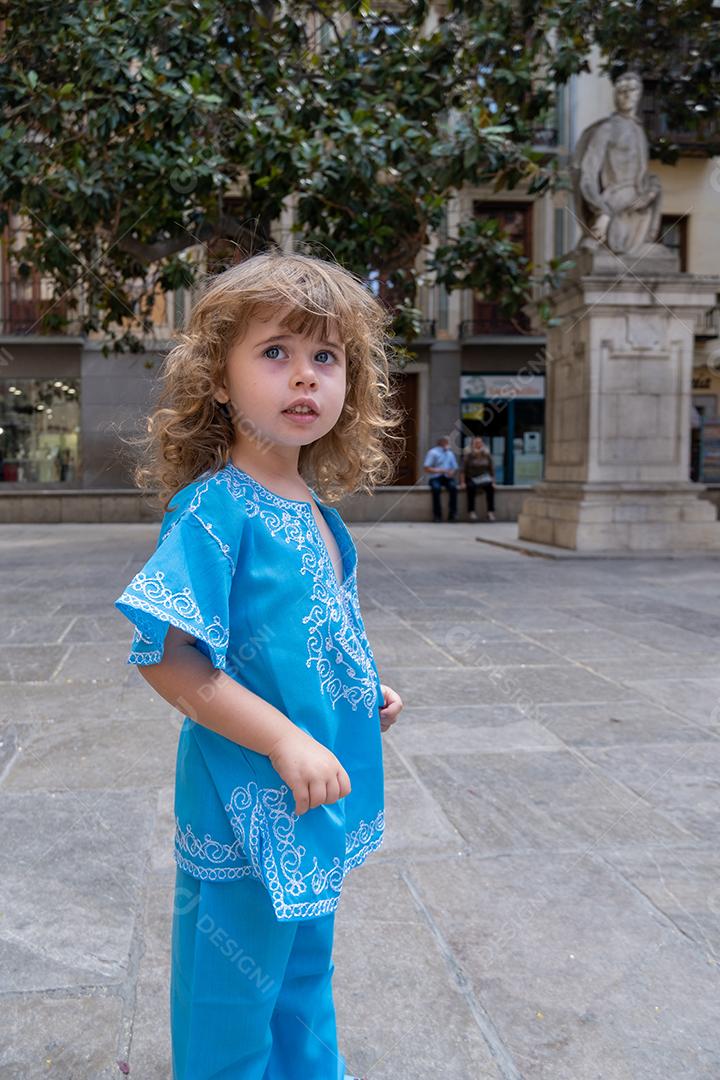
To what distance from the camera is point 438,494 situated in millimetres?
17203

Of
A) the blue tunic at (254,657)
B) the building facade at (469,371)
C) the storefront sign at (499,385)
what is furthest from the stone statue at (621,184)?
the storefront sign at (499,385)

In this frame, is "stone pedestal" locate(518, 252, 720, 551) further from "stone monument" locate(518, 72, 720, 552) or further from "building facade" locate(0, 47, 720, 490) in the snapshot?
"building facade" locate(0, 47, 720, 490)

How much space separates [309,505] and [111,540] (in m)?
11.9

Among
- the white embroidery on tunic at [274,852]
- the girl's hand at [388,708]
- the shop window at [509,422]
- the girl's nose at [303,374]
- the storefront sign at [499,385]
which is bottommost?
the white embroidery on tunic at [274,852]

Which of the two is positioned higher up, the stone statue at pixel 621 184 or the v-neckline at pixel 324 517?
the stone statue at pixel 621 184

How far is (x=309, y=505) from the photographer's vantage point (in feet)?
4.64

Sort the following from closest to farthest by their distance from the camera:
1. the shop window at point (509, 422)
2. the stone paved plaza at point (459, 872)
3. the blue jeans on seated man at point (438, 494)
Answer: the stone paved plaza at point (459, 872), the blue jeans on seated man at point (438, 494), the shop window at point (509, 422)

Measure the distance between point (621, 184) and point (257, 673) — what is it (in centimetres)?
1117

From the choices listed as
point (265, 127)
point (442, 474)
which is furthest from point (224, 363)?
point (442, 474)

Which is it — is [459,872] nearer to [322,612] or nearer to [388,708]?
[388,708]

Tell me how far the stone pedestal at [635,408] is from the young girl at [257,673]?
9.38 metres

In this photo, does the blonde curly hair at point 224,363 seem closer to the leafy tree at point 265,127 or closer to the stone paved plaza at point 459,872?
the stone paved plaza at point 459,872

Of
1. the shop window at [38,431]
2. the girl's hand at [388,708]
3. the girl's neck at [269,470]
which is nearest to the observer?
the girl's neck at [269,470]

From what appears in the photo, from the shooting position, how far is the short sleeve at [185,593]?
45.7 inches
